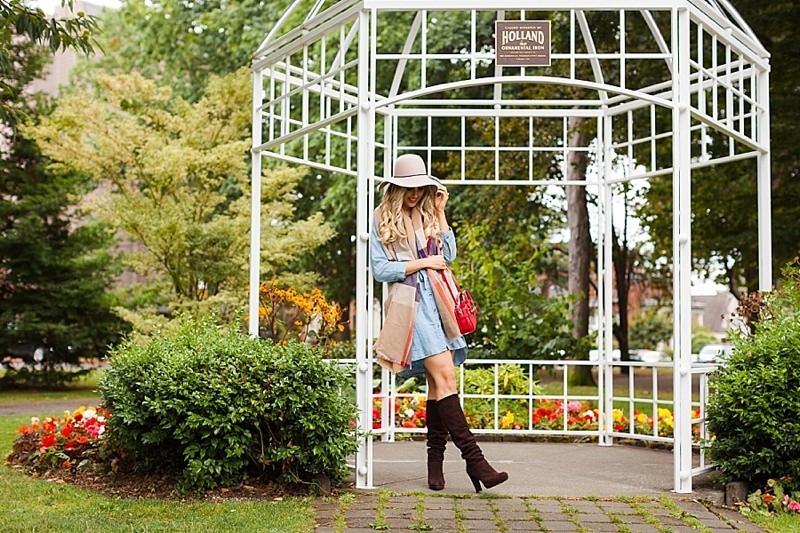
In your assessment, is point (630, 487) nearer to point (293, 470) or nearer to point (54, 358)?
point (293, 470)

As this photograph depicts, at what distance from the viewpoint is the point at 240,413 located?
5.41m

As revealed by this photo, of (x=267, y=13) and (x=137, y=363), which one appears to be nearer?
(x=137, y=363)

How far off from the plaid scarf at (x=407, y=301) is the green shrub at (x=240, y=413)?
382 millimetres

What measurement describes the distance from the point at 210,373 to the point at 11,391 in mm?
12358

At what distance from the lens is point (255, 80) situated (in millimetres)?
7270

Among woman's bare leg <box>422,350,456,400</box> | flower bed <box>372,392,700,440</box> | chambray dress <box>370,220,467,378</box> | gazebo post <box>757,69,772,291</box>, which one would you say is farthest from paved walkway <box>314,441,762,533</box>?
gazebo post <box>757,69,772,291</box>

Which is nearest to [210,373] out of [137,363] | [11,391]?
[137,363]

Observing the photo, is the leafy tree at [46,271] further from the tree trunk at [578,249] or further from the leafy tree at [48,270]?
the tree trunk at [578,249]

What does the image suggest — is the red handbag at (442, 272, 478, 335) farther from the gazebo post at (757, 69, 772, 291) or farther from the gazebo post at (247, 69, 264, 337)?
the gazebo post at (757, 69, 772, 291)

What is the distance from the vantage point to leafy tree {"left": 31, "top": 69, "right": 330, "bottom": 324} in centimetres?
1390

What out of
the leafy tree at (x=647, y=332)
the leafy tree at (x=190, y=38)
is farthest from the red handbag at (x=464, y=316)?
the leafy tree at (x=647, y=332)

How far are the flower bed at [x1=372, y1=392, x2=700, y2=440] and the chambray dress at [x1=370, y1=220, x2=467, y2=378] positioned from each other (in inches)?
112

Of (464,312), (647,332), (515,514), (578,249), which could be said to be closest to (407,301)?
(464,312)

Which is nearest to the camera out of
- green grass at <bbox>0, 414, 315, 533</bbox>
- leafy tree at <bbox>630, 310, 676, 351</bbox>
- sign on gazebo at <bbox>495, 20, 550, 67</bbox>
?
green grass at <bbox>0, 414, 315, 533</bbox>
